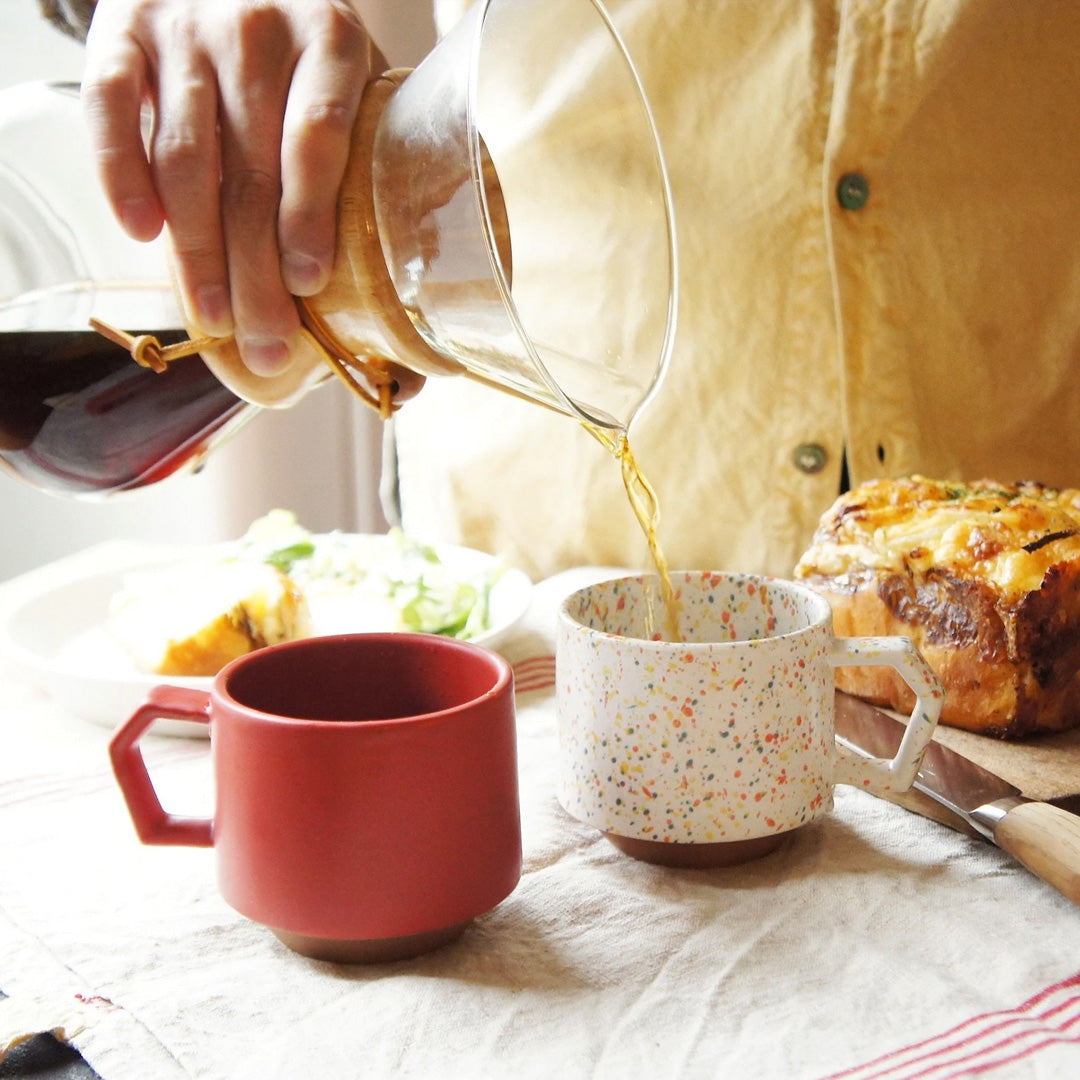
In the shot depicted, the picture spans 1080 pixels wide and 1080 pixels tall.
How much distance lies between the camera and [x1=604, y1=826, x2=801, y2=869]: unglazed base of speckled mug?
775 millimetres

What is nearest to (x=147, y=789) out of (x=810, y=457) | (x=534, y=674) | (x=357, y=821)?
(x=357, y=821)

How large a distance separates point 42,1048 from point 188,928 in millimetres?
113

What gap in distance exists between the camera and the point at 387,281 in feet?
2.51

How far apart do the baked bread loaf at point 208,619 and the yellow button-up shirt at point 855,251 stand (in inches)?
17.6

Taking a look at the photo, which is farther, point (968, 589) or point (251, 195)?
point (968, 589)

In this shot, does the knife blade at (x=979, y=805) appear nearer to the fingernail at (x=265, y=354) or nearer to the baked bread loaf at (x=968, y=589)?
the baked bread loaf at (x=968, y=589)

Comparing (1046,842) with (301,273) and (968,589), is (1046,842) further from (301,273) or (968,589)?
(301,273)

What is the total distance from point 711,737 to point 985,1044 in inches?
8.8

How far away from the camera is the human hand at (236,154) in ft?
2.44

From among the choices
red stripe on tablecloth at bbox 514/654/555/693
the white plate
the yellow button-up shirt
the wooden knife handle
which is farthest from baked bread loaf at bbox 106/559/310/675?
the wooden knife handle

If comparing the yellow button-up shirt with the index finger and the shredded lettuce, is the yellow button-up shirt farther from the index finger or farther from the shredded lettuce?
the index finger

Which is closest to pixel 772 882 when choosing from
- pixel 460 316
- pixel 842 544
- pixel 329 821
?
pixel 329 821

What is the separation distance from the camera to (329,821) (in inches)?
25.1

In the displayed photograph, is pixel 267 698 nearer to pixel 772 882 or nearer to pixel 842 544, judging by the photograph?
pixel 772 882
